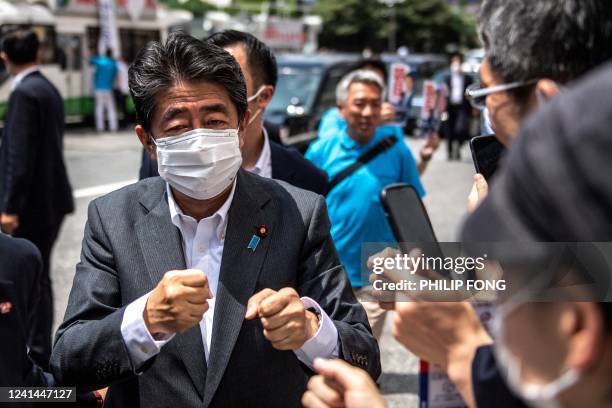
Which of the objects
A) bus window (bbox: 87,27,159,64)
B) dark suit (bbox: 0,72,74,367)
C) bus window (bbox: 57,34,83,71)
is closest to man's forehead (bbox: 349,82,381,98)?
dark suit (bbox: 0,72,74,367)

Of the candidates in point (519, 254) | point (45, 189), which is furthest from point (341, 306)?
point (45, 189)

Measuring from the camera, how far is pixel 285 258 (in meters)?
2.05

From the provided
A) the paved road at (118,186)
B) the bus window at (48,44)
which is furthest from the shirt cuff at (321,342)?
the bus window at (48,44)

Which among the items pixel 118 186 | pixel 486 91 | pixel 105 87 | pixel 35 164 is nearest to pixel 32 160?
pixel 35 164

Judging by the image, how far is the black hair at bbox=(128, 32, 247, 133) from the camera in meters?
2.05

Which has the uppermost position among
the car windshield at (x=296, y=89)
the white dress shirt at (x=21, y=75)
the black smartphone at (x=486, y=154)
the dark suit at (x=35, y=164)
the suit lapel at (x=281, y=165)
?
Answer: the black smartphone at (x=486, y=154)

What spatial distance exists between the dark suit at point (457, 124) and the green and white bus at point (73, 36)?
20.9 feet

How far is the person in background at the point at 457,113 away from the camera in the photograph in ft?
45.9

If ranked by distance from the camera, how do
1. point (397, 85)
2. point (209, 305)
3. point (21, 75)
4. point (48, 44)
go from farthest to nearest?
point (48, 44)
point (397, 85)
point (21, 75)
point (209, 305)

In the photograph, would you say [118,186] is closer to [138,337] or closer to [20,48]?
[20,48]

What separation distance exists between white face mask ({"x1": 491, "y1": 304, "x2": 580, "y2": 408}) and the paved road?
132cm

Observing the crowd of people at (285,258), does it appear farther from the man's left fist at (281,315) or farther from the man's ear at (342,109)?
the man's ear at (342,109)

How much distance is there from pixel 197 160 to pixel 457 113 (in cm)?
1250

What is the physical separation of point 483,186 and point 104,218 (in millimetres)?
1009
